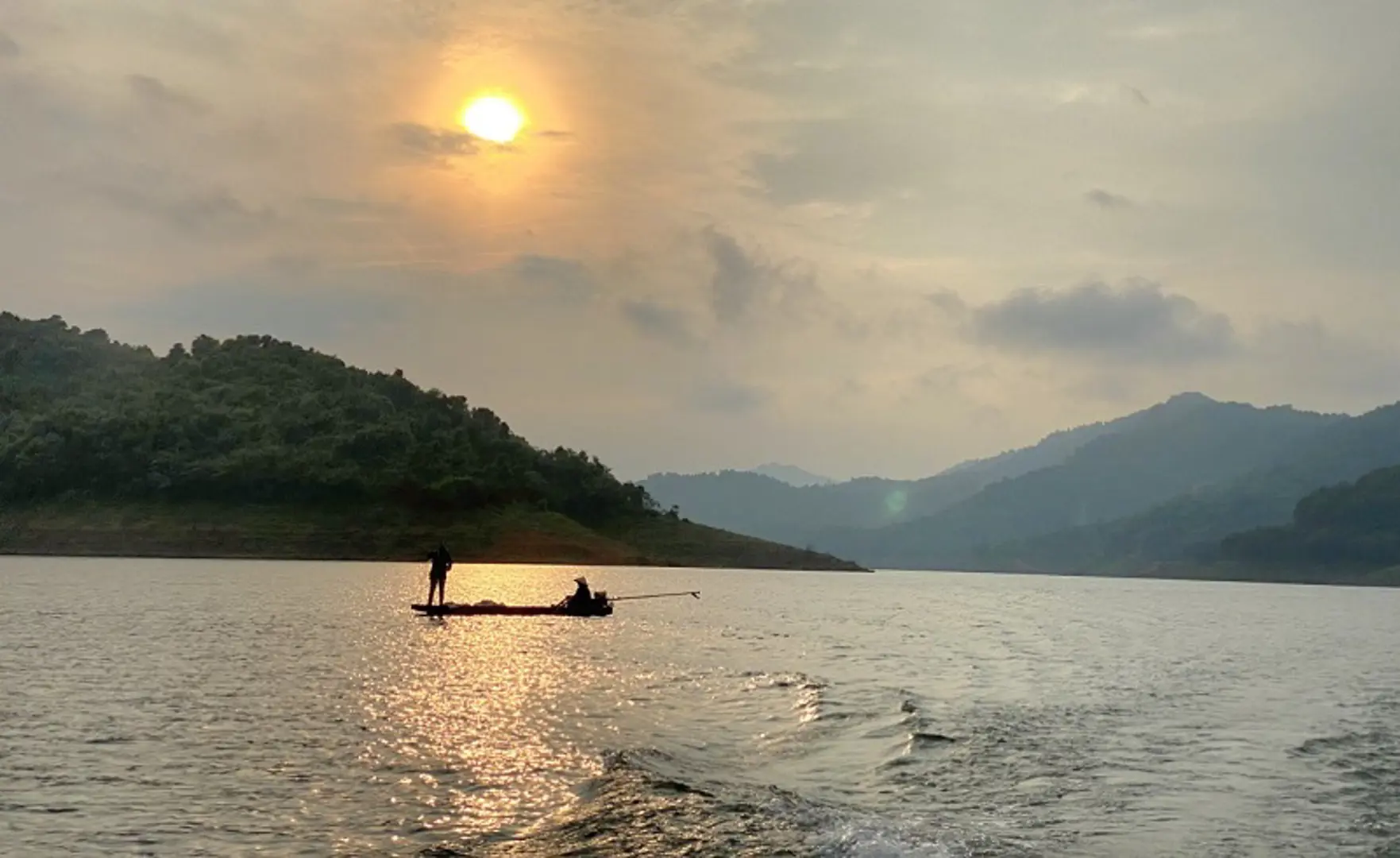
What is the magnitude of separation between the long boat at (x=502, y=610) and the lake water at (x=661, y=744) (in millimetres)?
4324

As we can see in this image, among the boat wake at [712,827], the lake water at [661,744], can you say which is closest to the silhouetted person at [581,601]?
the lake water at [661,744]

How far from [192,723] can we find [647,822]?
1406 cm

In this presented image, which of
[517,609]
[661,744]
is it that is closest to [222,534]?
[517,609]

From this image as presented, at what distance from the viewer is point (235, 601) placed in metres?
84.7

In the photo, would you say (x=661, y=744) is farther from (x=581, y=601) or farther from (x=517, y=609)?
(x=581, y=601)

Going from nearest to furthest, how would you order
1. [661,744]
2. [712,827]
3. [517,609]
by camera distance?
[712,827]
[661,744]
[517,609]

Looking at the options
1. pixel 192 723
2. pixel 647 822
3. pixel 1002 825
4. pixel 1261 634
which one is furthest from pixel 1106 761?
pixel 1261 634

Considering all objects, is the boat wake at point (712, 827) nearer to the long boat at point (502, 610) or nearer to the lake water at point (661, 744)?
the lake water at point (661, 744)

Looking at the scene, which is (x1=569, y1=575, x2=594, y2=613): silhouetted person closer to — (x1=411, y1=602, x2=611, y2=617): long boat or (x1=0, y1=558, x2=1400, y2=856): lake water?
(x1=411, y1=602, x2=611, y2=617): long boat

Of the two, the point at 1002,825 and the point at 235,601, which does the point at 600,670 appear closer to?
the point at 1002,825

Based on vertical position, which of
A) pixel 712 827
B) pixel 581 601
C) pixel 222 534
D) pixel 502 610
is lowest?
pixel 712 827

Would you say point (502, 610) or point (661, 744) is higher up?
point (502, 610)

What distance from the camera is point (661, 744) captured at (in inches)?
1235

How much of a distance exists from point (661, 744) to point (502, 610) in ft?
149
